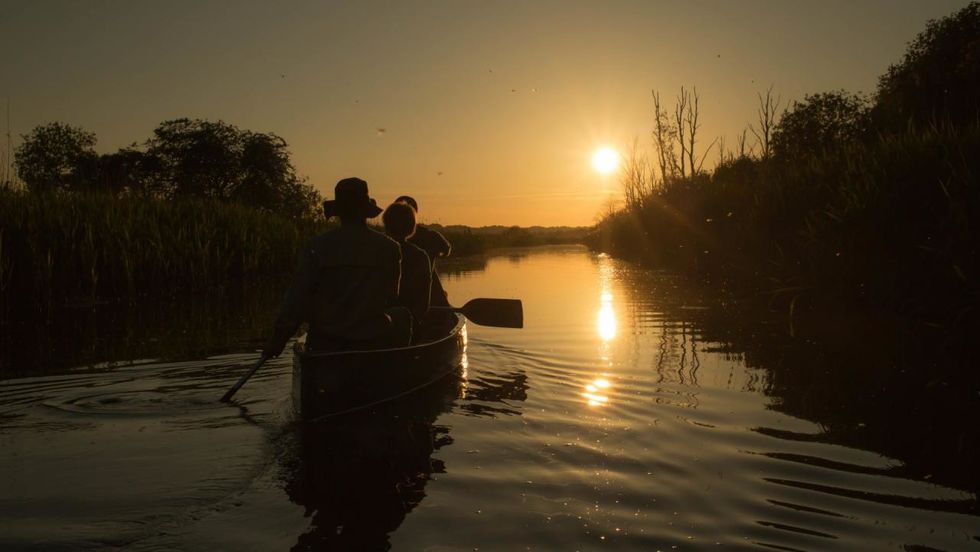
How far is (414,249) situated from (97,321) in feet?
23.4

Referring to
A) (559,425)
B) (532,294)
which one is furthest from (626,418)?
(532,294)

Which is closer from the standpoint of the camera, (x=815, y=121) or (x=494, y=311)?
(x=494, y=311)

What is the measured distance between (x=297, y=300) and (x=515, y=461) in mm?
2029

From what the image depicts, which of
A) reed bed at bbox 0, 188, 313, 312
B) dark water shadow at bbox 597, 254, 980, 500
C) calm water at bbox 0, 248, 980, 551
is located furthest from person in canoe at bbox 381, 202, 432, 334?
reed bed at bbox 0, 188, 313, 312

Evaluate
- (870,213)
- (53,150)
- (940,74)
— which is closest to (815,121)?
(940,74)

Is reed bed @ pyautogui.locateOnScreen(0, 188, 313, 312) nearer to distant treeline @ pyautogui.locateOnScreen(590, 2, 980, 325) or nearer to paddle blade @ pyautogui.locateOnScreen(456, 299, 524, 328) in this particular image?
paddle blade @ pyautogui.locateOnScreen(456, 299, 524, 328)

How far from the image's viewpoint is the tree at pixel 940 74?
89.2 ft

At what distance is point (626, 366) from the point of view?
8.29m

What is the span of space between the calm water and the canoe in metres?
0.16

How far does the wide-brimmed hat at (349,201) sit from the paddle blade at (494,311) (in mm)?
3603

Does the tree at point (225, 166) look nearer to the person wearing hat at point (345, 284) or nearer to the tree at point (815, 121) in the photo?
the tree at point (815, 121)

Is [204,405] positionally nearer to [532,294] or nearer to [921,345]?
[921,345]

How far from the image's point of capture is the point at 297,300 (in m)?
5.70

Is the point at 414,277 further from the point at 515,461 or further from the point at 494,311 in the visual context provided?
the point at 515,461
